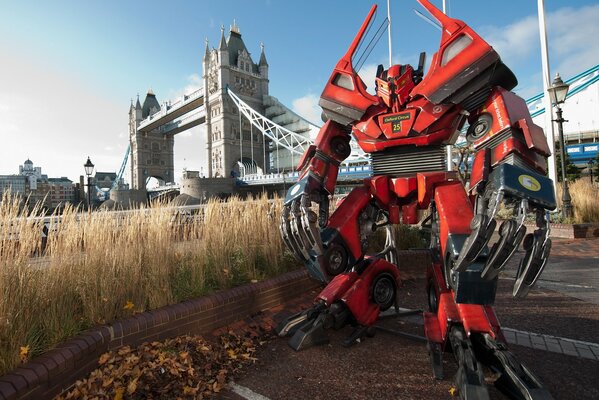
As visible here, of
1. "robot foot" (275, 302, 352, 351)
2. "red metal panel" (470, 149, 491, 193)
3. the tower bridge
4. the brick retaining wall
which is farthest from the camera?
the tower bridge

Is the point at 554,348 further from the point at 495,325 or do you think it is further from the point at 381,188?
the point at 381,188

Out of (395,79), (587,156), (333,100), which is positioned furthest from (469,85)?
(587,156)

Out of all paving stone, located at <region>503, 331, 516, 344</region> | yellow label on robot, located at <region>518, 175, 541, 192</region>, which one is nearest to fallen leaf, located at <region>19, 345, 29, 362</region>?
yellow label on robot, located at <region>518, 175, 541, 192</region>

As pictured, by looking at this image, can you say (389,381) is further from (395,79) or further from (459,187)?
(395,79)

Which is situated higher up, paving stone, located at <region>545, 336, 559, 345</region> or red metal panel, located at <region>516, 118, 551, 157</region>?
red metal panel, located at <region>516, 118, 551, 157</region>

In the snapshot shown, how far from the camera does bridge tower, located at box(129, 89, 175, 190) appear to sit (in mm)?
84800

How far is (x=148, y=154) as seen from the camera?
289 ft

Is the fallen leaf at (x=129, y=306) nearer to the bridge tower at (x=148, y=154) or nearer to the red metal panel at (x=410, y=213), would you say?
the red metal panel at (x=410, y=213)

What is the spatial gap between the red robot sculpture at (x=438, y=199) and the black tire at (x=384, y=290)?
1cm

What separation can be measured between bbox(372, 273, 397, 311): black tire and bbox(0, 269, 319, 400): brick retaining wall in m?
1.22

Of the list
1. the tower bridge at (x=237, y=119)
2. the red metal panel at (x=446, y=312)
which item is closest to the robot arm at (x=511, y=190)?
the red metal panel at (x=446, y=312)

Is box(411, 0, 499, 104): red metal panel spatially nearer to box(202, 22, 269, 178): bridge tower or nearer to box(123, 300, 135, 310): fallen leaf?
box(123, 300, 135, 310): fallen leaf

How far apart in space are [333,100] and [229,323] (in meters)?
2.37

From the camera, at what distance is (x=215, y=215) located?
14.7 feet
